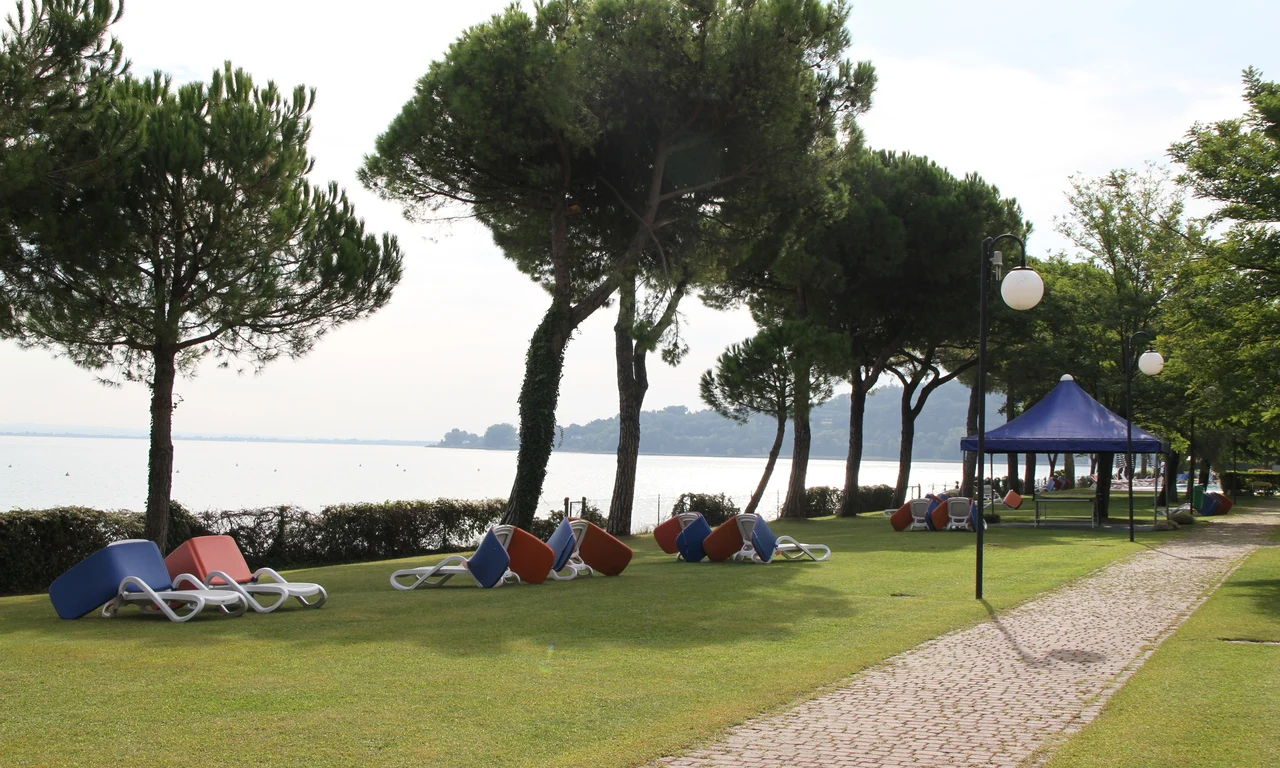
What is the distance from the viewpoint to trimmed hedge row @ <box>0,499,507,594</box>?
12.6 meters

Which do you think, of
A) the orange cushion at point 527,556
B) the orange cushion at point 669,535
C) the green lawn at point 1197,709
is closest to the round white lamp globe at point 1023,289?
the green lawn at point 1197,709

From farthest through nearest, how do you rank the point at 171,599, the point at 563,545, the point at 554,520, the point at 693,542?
the point at 554,520
the point at 693,542
the point at 563,545
the point at 171,599

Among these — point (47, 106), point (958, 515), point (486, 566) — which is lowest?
point (486, 566)

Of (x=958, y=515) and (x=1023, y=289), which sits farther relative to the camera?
(x=958, y=515)

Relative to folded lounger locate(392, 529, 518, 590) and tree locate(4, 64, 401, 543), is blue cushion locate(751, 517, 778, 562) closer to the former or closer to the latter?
folded lounger locate(392, 529, 518, 590)

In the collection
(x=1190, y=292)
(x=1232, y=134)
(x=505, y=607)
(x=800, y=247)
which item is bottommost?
(x=505, y=607)

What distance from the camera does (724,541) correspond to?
46.1ft

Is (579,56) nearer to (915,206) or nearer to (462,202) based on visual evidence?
(462,202)

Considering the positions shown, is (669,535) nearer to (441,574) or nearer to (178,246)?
(441,574)

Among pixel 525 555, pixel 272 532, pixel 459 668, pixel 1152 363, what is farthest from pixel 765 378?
pixel 459 668

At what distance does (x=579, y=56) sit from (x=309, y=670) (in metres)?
12.8

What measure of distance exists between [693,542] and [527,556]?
3444 mm

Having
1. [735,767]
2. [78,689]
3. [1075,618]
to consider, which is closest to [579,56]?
[1075,618]

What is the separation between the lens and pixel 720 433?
18888cm
